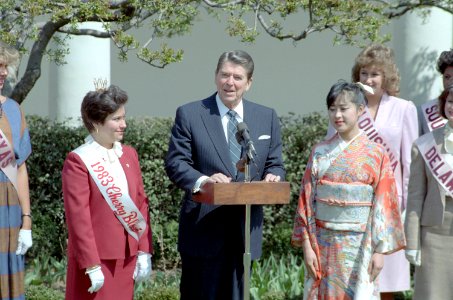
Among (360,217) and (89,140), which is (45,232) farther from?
(360,217)

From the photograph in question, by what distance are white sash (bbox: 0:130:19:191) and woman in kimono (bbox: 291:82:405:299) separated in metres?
1.60

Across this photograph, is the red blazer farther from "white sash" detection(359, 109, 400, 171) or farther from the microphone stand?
"white sash" detection(359, 109, 400, 171)

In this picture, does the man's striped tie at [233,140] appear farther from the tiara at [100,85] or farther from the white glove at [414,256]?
the white glove at [414,256]

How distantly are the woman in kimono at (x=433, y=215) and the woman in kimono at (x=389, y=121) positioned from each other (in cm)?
62

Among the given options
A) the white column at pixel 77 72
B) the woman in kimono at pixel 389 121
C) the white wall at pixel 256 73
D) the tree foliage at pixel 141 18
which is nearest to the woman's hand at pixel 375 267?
the woman in kimono at pixel 389 121

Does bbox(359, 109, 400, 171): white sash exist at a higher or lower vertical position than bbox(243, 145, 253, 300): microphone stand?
higher

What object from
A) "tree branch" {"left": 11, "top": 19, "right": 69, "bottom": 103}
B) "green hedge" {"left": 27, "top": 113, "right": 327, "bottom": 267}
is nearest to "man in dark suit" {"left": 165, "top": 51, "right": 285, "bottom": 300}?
"tree branch" {"left": 11, "top": 19, "right": 69, "bottom": 103}

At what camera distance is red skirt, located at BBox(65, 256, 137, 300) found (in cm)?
507

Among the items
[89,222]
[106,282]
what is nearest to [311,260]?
[106,282]

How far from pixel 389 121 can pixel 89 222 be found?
2108mm

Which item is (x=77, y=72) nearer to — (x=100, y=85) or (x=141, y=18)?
(x=141, y=18)

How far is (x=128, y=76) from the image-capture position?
10.9 metres

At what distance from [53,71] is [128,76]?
1.16 meters

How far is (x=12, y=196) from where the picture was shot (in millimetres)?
5406
